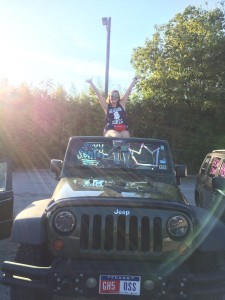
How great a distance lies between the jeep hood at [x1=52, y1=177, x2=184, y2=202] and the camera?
387cm

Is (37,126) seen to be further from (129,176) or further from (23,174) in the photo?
(129,176)

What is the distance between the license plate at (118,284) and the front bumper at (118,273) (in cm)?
3

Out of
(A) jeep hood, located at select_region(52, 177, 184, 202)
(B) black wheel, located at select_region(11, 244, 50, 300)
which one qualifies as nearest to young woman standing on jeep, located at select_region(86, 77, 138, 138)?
(A) jeep hood, located at select_region(52, 177, 184, 202)

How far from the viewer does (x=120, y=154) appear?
5363 mm

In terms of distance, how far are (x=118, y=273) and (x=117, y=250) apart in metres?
0.20

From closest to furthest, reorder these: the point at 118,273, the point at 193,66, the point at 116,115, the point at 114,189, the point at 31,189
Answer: the point at 118,273 → the point at 114,189 → the point at 116,115 → the point at 31,189 → the point at 193,66

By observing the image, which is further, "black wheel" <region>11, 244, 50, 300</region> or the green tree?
the green tree

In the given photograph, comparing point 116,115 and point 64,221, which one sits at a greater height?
point 116,115

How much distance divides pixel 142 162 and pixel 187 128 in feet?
39.2

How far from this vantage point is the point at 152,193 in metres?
4.02

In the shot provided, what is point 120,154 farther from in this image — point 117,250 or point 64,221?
point 117,250

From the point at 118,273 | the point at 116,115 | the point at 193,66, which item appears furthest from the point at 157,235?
the point at 193,66

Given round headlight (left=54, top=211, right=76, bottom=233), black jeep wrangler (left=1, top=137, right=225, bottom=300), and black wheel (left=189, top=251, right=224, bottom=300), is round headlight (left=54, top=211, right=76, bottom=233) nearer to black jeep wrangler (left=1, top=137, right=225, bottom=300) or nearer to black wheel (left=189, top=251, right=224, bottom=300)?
black jeep wrangler (left=1, top=137, right=225, bottom=300)

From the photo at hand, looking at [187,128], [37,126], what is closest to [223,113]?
[187,128]
